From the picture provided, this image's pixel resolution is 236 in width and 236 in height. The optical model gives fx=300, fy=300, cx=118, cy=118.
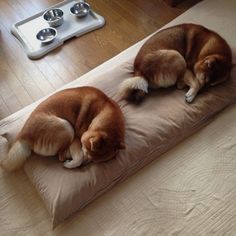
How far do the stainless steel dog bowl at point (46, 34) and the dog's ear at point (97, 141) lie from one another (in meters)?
1.25

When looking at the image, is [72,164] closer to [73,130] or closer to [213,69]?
[73,130]

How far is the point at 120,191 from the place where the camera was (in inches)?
51.5

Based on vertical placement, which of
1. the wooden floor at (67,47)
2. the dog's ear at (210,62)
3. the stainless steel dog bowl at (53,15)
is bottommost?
the wooden floor at (67,47)

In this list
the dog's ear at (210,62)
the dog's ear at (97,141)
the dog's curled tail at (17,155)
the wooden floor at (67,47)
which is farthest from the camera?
the wooden floor at (67,47)

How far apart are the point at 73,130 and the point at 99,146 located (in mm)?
207

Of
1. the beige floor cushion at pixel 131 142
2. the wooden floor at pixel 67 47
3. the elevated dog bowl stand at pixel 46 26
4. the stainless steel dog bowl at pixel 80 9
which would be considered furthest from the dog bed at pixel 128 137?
the stainless steel dog bowl at pixel 80 9

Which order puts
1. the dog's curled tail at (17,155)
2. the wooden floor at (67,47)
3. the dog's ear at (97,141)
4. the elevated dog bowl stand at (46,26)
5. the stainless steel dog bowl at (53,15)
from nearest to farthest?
the dog's ear at (97,141) → the dog's curled tail at (17,155) → the wooden floor at (67,47) → the elevated dog bowl stand at (46,26) → the stainless steel dog bowl at (53,15)

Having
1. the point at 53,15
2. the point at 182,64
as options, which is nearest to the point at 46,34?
the point at 53,15

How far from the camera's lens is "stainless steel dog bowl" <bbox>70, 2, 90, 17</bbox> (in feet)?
7.82

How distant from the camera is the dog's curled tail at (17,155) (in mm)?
1345

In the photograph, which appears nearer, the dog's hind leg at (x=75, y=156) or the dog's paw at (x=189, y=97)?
the dog's hind leg at (x=75, y=156)

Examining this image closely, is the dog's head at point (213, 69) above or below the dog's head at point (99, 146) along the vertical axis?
below

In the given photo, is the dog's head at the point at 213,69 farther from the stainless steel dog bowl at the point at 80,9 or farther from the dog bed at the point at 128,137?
the stainless steel dog bowl at the point at 80,9

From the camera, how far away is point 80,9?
2.43m
